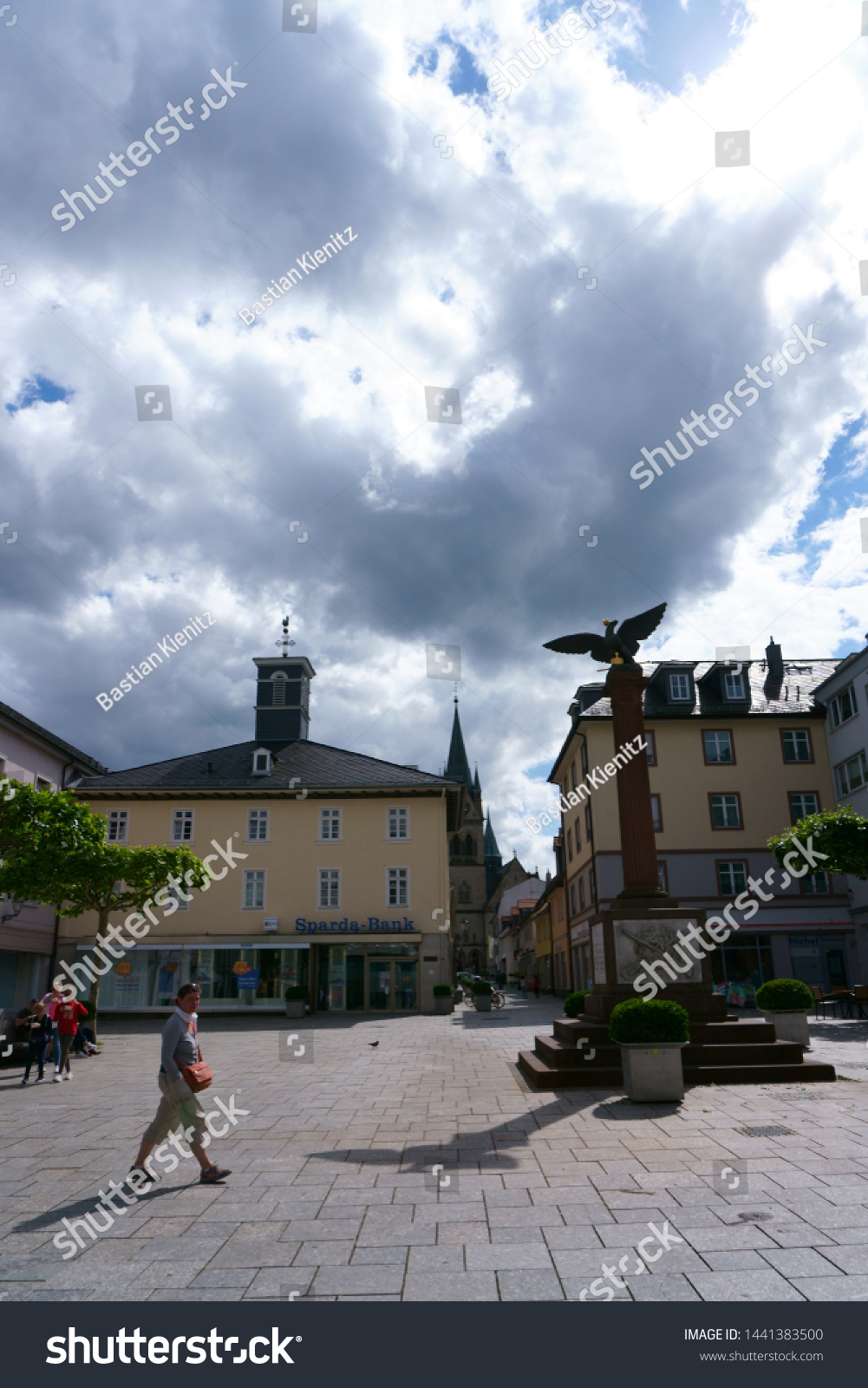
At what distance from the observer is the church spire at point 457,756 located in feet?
328

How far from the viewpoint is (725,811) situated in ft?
118

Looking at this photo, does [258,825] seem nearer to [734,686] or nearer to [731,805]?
[731,805]

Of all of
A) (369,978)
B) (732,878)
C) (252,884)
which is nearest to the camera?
(369,978)

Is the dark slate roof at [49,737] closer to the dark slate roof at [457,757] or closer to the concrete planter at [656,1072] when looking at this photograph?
the concrete planter at [656,1072]

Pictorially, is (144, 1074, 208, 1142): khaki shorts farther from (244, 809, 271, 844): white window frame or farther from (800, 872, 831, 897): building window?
(800, 872, 831, 897): building window

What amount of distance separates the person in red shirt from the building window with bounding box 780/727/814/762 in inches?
1169

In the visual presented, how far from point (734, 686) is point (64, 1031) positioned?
3026cm

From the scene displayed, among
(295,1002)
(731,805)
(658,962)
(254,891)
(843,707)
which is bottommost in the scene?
(295,1002)

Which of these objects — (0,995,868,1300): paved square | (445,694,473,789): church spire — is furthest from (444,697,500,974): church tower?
(0,995,868,1300): paved square

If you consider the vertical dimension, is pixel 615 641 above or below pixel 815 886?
above

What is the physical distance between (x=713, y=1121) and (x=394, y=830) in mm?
26771

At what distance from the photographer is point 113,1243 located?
6113mm

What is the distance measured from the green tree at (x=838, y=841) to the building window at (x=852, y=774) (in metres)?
10.5

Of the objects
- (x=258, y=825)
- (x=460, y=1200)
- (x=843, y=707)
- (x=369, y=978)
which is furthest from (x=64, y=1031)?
(x=843, y=707)
